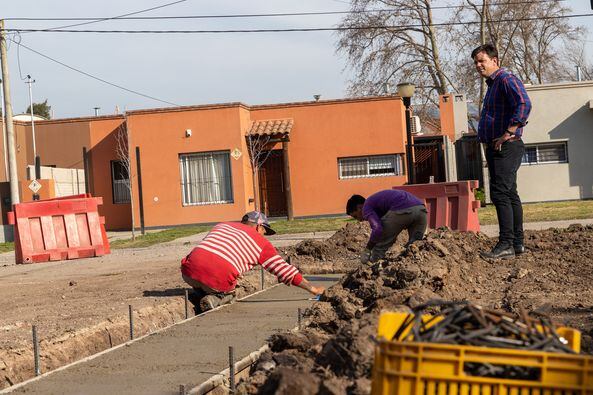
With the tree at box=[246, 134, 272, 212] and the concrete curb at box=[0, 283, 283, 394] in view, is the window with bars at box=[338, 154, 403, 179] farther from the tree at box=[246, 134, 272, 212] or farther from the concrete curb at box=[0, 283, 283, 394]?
the concrete curb at box=[0, 283, 283, 394]

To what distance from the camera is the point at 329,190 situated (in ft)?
105

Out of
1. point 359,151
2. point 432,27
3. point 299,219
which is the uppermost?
point 432,27

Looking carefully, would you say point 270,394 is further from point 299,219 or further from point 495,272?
point 299,219

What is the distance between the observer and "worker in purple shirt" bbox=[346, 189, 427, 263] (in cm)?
Answer: 1093

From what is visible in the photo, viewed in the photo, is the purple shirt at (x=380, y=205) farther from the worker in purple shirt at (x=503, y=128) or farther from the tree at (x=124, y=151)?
the tree at (x=124, y=151)

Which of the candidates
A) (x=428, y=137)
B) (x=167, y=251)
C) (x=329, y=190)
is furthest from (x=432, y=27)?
(x=167, y=251)

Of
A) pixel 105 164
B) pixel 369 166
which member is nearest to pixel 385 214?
pixel 369 166

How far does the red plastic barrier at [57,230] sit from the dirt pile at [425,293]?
10.2 m

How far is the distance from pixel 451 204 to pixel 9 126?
15.0m

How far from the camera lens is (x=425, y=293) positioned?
6645 millimetres

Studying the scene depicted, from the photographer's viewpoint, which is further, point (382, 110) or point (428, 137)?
point (428, 137)

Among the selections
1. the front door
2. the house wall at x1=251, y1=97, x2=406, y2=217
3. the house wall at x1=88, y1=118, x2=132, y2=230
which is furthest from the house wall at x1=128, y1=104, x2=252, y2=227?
the house wall at x1=251, y1=97, x2=406, y2=217

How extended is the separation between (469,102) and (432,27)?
6.63m

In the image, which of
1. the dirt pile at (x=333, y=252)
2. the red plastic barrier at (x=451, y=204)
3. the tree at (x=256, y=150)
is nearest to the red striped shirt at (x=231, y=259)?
the dirt pile at (x=333, y=252)
